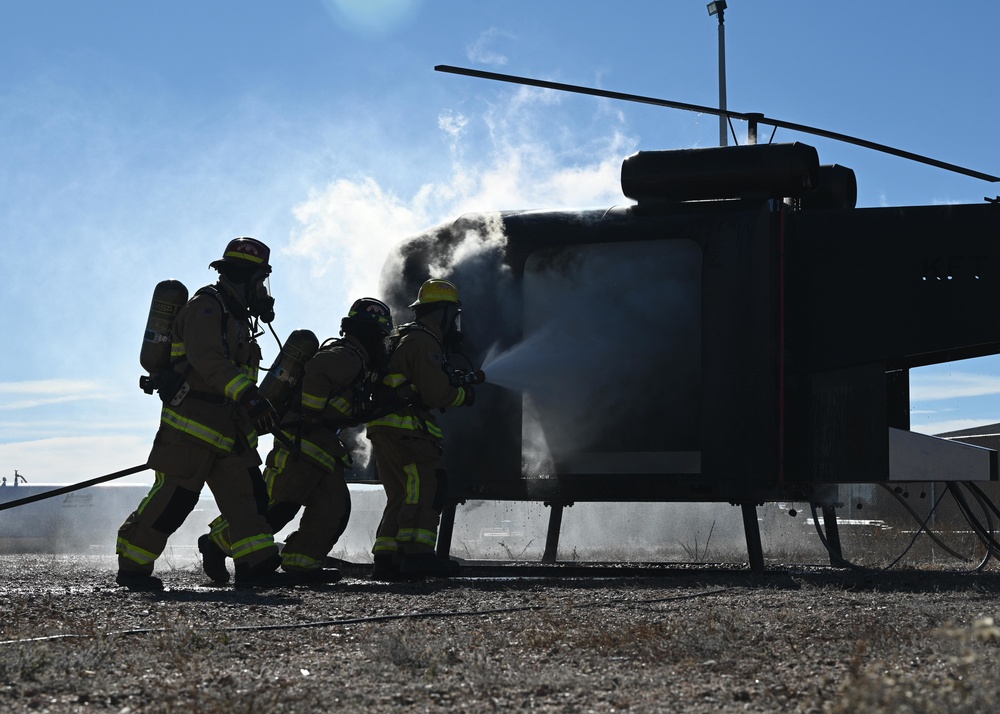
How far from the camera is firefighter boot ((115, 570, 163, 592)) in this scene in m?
6.09

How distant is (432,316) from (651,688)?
169 inches

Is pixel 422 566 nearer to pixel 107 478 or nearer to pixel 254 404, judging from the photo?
pixel 254 404

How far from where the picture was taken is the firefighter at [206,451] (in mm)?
6133

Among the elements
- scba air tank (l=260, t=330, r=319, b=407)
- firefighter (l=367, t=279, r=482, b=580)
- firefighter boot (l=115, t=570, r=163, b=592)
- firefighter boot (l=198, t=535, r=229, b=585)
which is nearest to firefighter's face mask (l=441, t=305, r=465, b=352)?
firefighter (l=367, t=279, r=482, b=580)

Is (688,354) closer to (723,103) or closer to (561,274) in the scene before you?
(561,274)

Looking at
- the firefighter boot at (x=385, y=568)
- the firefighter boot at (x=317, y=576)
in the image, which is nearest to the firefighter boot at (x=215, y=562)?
the firefighter boot at (x=317, y=576)

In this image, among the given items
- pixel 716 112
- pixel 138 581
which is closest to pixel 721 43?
pixel 716 112

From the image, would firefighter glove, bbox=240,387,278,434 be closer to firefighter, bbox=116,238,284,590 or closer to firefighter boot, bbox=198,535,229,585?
firefighter, bbox=116,238,284,590

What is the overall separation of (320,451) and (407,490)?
0.61 meters

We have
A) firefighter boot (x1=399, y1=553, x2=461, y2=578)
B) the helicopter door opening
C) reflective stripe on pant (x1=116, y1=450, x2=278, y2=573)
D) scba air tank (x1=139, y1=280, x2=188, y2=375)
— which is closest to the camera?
reflective stripe on pant (x1=116, y1=450, x2=278, y2=573)

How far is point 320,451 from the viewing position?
22.7 ft

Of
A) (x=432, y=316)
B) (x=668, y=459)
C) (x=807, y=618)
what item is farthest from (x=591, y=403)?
(x=807, y=618)

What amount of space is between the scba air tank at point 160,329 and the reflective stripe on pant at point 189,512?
0.67 meters

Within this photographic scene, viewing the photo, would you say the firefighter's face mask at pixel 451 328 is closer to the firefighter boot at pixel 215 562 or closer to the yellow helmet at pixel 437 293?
the yellow helmet at pixel 437 293
